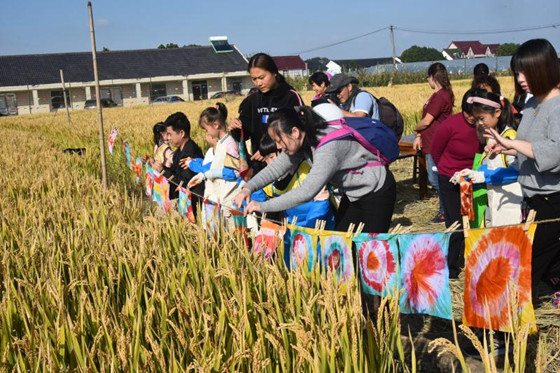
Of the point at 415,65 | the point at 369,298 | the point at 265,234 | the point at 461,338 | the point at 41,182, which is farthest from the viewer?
the point at 415,65

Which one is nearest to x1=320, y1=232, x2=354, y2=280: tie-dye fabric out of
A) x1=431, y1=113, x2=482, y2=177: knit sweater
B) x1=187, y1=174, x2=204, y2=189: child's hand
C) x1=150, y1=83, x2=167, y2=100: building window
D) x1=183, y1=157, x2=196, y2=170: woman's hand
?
x1=431, y1=113, x2=482, y2=177: knit sweater

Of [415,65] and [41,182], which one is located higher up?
[415,65]

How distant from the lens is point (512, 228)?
247 centimetres

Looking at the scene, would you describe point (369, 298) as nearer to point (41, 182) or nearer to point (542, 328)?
point (542, 328)

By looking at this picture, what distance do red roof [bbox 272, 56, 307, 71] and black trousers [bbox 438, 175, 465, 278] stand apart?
223ft

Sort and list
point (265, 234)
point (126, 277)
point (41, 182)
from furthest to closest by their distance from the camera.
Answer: point (41, 182), point (265, 234), point (126, 277)

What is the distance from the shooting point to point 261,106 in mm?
4547

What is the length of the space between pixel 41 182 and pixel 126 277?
3.04m

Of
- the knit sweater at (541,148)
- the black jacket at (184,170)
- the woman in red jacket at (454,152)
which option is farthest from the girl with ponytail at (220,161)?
the knit sweater at (541,148)

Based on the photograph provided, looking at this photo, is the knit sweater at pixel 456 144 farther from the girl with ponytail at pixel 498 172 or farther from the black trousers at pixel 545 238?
the black trousers at pixel 545 238

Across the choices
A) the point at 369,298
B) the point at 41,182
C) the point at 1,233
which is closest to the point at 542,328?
the point at 369,298

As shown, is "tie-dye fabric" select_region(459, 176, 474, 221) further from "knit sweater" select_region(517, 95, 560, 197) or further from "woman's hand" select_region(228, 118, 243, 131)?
"woman's hand" select_region(228, 118, 243, 131)

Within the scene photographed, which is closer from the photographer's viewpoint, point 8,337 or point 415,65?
point 8,337

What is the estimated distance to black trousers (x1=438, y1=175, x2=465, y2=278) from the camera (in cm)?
420
